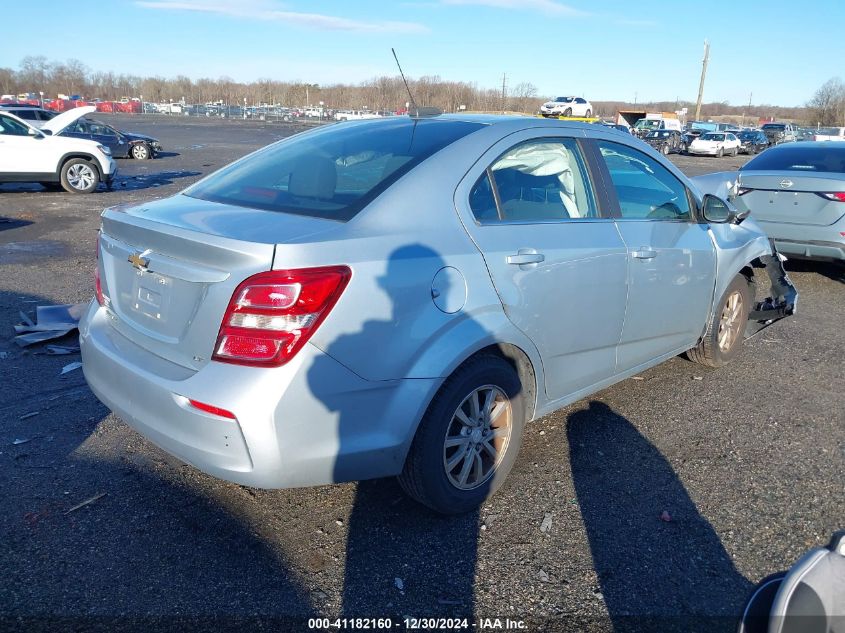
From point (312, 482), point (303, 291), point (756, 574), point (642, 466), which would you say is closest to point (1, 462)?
point (312, 482)

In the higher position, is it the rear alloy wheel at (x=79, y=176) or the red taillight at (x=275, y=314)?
the red taillight at (x=275, y=314)

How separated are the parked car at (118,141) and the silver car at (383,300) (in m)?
22.3

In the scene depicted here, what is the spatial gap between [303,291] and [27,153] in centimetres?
1428

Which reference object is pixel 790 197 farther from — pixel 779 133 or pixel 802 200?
pixel 779 133

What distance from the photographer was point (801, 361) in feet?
18.8

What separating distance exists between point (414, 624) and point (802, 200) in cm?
739

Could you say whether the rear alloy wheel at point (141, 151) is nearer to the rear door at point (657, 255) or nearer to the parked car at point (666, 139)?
the rear door at point (657, 255)

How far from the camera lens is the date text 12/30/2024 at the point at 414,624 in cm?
255

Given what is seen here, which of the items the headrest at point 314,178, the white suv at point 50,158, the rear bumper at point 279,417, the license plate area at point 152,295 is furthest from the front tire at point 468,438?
the white suv at point 50,158

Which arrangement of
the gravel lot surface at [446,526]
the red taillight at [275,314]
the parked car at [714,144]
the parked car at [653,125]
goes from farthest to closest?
the parked car at [653,125] < the parked car at [714,144] < the gravel lot surface at [446,526] < the red taillight at [275,314]

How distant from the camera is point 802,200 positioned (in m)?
7.98

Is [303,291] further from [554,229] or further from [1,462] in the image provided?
[1,462]

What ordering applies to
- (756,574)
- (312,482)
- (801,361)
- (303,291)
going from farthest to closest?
(801,361)
(756,574)
(312,482)
(303,291)

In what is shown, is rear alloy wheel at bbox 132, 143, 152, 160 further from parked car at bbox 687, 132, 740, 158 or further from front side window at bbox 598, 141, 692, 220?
parked car at bbox 687, 132, 740, 158
